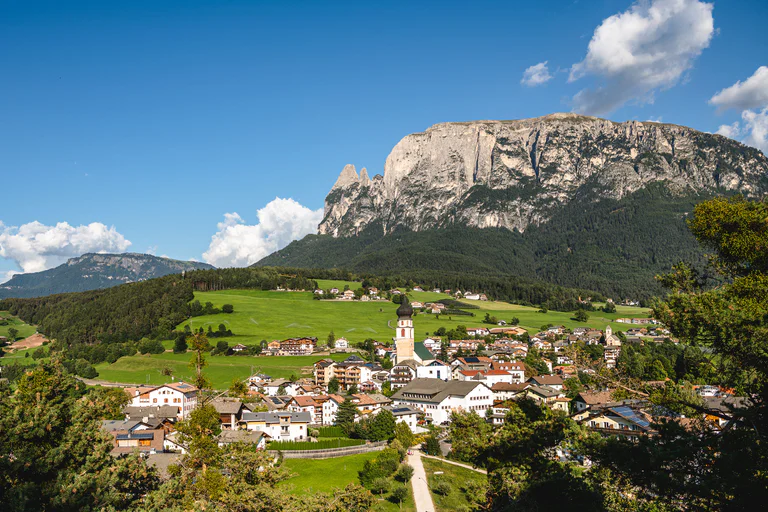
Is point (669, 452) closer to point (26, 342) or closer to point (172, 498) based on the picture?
point (172, 498)

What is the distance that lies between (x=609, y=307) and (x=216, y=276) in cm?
11723

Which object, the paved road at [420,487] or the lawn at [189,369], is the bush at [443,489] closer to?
the paved road at [420,487]

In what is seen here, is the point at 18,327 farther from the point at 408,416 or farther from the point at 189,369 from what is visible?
the point at 408,416

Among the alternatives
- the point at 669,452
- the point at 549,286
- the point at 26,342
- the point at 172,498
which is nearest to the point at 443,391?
the point at 172,498

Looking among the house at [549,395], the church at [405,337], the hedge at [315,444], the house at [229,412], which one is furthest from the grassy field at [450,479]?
the church at [405,337]

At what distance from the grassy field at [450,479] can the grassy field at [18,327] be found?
116874 millimetres

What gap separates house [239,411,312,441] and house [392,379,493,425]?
1765cm

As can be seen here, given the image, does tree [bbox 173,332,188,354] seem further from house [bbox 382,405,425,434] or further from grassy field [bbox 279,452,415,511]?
grassy field [bbox 279,452,415,511]

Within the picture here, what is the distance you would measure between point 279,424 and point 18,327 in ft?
361

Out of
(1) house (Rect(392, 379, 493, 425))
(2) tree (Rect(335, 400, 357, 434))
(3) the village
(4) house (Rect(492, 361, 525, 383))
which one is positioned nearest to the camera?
(3) the village

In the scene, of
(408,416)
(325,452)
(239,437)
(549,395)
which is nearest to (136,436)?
(239,437)

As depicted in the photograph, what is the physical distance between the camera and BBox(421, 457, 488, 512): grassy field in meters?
37.6

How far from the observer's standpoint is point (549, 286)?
190875mm

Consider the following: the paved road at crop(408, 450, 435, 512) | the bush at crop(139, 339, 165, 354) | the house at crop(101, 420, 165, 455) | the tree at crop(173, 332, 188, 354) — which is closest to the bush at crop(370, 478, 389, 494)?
the paved road at crop(408, 450, 435, 512)
